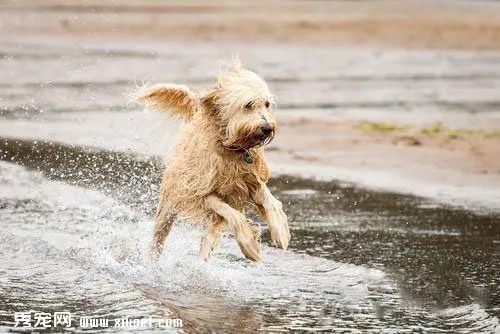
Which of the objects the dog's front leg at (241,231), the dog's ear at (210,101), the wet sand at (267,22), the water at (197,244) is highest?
the wet sand at (267,22)

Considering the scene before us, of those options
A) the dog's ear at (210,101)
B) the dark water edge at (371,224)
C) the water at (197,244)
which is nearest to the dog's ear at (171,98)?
the water at (197,244)

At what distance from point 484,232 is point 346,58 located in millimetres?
14817

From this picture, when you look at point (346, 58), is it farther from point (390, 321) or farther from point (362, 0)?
point (390, 321)

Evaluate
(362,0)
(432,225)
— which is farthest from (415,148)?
(362,0)

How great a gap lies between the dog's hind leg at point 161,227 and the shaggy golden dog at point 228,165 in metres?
Result: 0.08

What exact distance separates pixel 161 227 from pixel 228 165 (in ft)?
3.26

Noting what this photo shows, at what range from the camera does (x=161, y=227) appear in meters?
8.15

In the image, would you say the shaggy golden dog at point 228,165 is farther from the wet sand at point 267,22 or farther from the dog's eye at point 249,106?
the wet sand at point 267,22

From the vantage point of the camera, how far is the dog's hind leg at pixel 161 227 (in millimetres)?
8047

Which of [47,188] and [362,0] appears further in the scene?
[362,0]

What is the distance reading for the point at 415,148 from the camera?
13445 millimetres

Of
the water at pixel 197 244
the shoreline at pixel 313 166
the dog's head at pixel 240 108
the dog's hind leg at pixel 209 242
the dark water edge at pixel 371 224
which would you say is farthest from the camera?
the shoreline at pixel 313 166

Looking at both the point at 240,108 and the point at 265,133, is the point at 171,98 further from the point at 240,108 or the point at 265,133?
the point at 265,133

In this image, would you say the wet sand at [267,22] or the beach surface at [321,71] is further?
the wet sand at [267,22]
